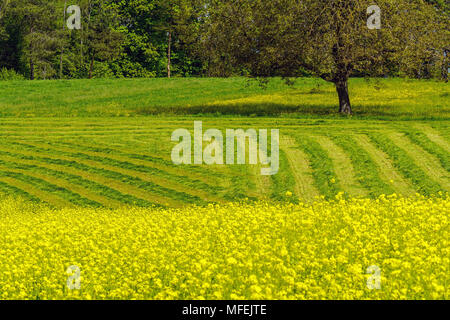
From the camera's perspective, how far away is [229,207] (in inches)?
623

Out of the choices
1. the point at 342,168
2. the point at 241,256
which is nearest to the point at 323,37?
Result: the point at 342,168

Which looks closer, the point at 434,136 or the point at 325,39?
the point at 434,136

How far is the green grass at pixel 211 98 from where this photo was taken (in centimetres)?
3638

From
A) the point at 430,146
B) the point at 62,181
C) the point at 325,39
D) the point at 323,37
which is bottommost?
the point at 62,181

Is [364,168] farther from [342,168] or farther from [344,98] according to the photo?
[344,98]

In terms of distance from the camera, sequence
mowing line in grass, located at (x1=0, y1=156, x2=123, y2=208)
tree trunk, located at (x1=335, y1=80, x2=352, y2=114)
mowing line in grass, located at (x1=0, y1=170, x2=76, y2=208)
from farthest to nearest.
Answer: tree trunk, located at (x1=335, y1=80, x2=352, y2=114) < mowing line in grass, located at (x1=0, y1=170, x2=76, y2=208) < mowing line in grass, located at (x1=0, y1=156, x2=123, y2=208)

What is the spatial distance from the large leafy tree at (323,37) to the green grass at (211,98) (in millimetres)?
2975

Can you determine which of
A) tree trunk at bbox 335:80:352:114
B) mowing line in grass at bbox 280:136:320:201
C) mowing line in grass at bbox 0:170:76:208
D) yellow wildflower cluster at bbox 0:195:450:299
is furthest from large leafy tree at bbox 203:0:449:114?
yellow wildflower cluster at bbox 0:195:450:299

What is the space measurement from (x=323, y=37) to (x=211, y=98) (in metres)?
18.5

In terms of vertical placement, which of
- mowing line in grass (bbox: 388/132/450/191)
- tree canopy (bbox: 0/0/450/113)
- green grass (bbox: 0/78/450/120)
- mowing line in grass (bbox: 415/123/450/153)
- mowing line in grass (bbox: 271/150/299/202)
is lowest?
mowing line in grass (bbox: 271/150/299/202)

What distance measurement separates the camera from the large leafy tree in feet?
97.5

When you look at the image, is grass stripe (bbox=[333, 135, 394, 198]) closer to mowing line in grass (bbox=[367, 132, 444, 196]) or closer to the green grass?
mowing line in grass (bbox=[367, 132, 444, 196])

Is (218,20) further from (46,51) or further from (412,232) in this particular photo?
(46,51)

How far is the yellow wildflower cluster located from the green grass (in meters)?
21.2
